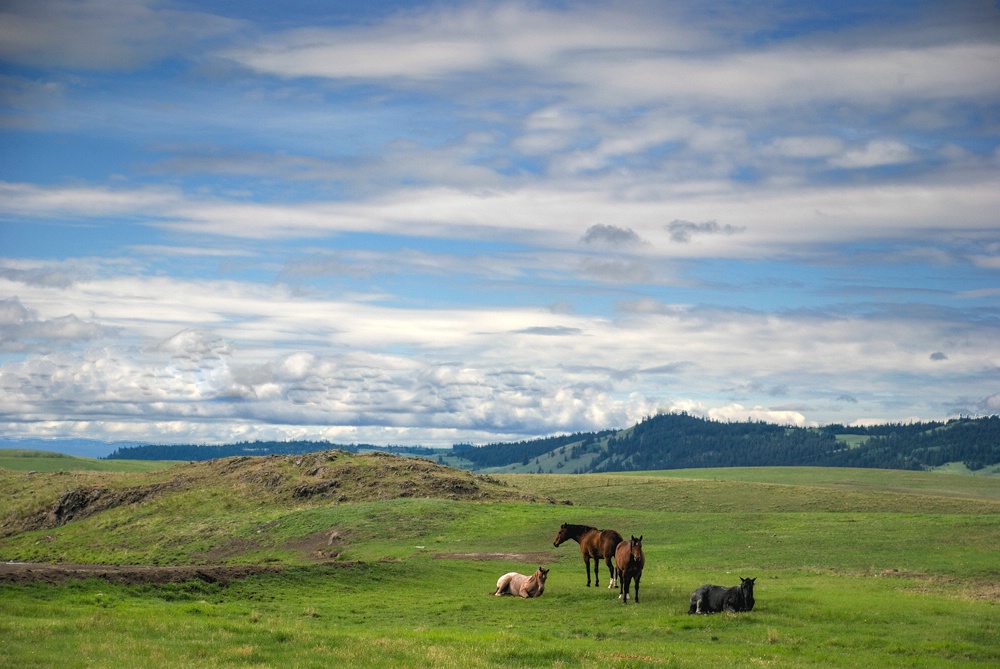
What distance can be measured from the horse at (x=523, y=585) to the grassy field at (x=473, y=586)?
1286 millimetres

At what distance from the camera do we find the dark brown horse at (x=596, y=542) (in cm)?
3875

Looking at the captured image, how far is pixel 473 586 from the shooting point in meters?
43.8

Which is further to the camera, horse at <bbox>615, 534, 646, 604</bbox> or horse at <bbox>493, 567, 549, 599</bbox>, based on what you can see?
horse at <bbox>493, 567, 549, 599</bbox>

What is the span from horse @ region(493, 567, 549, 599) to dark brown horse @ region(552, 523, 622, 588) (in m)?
2.91

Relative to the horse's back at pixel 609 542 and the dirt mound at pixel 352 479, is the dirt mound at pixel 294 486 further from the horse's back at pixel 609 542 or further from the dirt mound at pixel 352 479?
the horse's back at pixel 609 542

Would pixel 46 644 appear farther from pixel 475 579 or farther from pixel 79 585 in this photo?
pixel 475 579

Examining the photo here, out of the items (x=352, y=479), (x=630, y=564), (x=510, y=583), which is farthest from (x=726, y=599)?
(x=352, y=479)

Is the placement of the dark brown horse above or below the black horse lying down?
above

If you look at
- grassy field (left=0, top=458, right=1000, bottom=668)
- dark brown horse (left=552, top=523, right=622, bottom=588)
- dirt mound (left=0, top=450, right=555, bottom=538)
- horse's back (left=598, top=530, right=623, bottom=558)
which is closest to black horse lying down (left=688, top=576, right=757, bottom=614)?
grassy field (left=0, top=458, right=1000, bottom=668)

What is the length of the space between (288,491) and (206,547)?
716 inches

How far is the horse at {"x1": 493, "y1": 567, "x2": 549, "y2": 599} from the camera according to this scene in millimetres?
37562

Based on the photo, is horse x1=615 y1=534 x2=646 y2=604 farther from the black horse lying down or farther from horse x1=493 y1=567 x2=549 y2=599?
horse x1=493 y1=567 x2=549 y2=599

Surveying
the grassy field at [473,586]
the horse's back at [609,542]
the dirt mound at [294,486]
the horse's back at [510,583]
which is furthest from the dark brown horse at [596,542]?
the dirt mound at [294,486]

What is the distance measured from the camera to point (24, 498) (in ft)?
312
